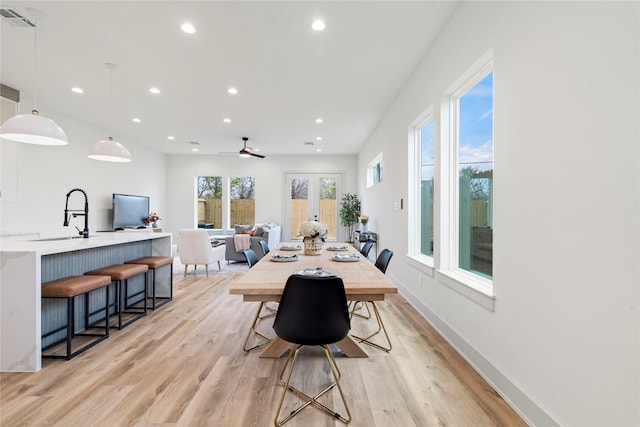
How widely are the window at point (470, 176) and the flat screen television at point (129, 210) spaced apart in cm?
671

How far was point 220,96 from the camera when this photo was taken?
14.1ft

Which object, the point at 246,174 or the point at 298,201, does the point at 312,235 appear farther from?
the point at 246,174

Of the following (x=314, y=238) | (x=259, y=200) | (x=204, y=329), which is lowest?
(x=204, y=329)

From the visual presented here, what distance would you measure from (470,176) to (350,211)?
5378 mm

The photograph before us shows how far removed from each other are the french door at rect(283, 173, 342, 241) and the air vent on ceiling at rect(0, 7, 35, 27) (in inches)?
251

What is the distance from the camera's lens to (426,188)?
3.51m

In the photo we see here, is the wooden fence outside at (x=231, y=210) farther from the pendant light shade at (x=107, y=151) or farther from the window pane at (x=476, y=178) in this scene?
the window pane at (x=476, y=178)

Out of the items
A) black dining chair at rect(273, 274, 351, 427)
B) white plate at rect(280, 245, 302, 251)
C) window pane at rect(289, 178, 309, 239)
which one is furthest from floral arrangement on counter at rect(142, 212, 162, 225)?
black dining chair at rect(273, 274, 351, 427)

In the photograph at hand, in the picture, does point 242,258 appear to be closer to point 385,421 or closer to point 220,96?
point 220,96

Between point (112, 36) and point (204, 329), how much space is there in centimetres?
303

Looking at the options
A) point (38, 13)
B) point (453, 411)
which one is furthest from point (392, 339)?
point (38, 13)

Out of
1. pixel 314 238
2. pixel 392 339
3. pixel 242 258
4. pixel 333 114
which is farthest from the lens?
pixel 242 258

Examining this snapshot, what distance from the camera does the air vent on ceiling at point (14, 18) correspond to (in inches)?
96.2

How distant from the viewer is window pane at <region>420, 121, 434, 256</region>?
3.37 metres
